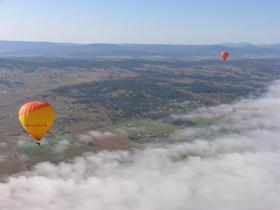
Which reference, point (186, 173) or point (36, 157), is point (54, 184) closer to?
point (36, 157)

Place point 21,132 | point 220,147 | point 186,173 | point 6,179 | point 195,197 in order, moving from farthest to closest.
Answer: point 220,147 < point 21,132 < point 186,173 < point 195,197 < point 6,179

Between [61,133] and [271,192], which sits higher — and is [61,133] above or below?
above

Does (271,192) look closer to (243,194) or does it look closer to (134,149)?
(243,194)

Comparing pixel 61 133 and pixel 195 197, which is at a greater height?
pixel 61 133

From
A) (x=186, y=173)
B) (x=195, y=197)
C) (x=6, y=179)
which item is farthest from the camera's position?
(x=186, y=173)

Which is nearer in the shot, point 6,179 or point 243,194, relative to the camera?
point 6,179

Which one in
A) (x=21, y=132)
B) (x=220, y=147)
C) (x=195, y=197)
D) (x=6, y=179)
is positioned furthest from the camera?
(x=220, y=147)

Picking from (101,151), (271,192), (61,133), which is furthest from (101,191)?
(271,192)

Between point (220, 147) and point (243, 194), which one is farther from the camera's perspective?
point (220, 147)

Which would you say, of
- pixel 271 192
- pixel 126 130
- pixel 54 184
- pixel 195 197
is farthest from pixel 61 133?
pixel 271 192
